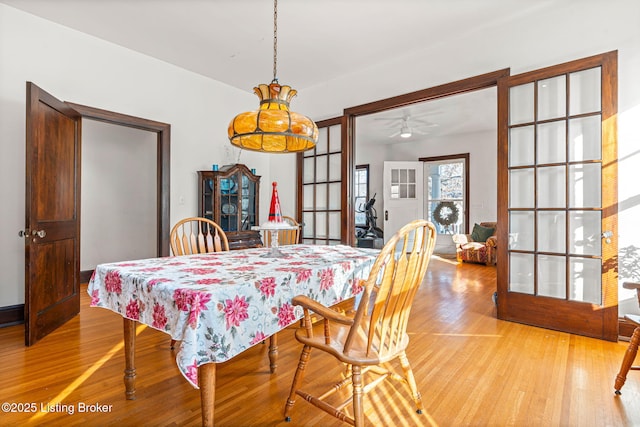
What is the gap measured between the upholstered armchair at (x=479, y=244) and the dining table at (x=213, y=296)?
15.5 ft

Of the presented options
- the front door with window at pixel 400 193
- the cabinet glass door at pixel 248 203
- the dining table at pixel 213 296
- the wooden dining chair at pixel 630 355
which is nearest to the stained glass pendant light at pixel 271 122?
the dining table at pixel 213 296

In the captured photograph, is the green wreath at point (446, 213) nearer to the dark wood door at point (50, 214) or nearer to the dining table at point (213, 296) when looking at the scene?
the dining table at point (213, 296)

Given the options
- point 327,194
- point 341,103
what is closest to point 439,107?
point 341,103

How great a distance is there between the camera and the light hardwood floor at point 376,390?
5.06 ft

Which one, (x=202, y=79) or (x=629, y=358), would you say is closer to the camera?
(x=629, y=358)

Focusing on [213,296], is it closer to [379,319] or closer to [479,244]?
[379,319]

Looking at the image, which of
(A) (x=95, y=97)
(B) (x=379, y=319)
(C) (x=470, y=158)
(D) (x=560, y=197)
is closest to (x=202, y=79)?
(A) (x=95, y=97)

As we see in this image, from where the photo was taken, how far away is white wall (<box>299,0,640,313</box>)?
2.44m

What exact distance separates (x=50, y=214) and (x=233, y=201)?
2.00 m

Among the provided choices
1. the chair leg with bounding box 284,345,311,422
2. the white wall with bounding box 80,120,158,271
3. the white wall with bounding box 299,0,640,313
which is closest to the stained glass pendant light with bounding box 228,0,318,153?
the chair leg with bounding box 284,345,311,422

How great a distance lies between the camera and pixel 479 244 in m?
6.11

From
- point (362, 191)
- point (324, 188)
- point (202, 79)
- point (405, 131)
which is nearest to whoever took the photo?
point (202, 79)

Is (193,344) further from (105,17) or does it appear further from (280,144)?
(105,17)

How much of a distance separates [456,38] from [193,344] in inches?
142
